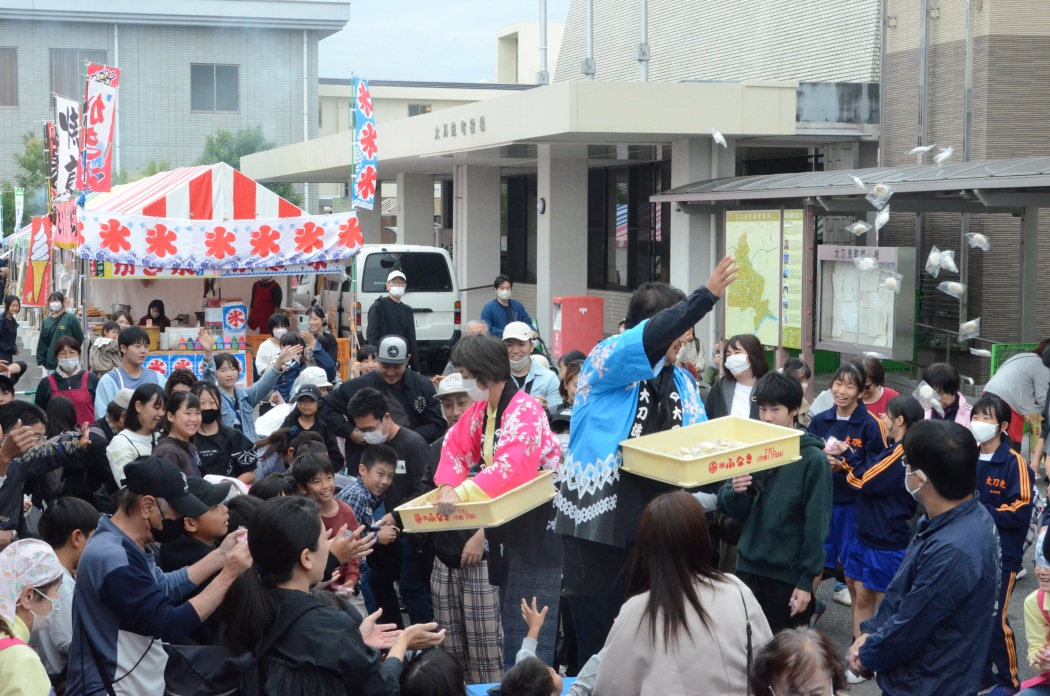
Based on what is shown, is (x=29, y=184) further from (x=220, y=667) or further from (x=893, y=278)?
(x=220, y=667)

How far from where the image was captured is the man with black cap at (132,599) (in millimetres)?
3975

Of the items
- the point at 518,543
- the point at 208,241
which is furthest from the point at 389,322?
the point at 518,543

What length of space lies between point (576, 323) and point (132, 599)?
46.9 ft

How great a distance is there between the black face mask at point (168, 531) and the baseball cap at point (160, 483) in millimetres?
98

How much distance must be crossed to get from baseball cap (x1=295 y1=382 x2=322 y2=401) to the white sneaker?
3805 mm

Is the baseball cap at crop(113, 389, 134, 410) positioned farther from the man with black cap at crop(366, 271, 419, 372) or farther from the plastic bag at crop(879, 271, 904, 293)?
the plastic bag at crop(879, 271, 904, 293)

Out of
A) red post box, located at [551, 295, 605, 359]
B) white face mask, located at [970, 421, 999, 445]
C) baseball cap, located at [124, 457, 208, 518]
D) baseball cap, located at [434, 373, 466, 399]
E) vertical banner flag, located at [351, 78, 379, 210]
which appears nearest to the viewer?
baseball cap, located at [124, 457, 208, 518]

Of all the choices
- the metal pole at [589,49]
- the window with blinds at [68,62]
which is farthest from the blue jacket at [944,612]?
the window with blinds at [68,62]

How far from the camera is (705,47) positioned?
2200 cm

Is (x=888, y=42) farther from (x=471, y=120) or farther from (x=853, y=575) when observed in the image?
(x=853, y=575)

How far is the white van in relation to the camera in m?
18.1

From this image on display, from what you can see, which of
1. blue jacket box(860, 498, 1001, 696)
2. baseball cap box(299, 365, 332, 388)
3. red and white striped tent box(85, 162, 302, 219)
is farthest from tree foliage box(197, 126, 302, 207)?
blue jacket box(860, 498, 1001, 696)

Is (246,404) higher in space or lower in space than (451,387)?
lower

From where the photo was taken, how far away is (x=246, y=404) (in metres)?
8.69
